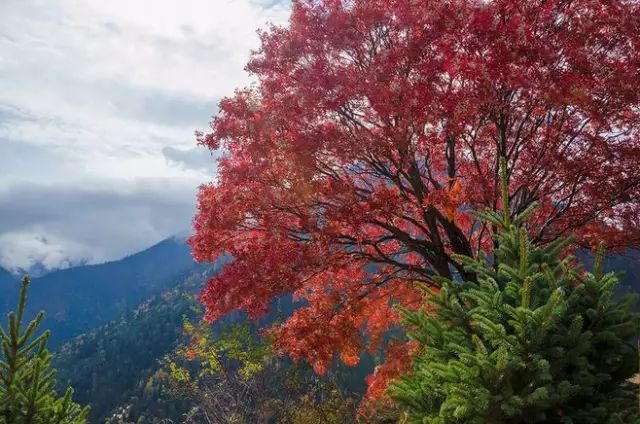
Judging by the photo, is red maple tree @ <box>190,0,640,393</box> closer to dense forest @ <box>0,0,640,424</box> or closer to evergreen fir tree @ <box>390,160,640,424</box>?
dense forest @ <box>0,0,640,424</box>

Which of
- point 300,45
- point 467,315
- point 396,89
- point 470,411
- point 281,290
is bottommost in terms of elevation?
point 470,411

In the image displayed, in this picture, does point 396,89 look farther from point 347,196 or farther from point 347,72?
point 347,196

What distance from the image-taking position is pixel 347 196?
1118 cm

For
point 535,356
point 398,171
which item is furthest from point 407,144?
point 535,356

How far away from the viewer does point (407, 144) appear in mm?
10742

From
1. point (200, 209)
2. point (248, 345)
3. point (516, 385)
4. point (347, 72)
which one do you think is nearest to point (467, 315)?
point (516, 385)

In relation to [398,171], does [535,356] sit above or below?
below

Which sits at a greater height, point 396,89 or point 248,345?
point 396,89

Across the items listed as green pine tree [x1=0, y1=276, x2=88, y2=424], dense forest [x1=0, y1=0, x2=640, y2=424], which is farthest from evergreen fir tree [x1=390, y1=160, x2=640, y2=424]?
green pine tree [x1=0, y1=276, x2=88, y2=424]

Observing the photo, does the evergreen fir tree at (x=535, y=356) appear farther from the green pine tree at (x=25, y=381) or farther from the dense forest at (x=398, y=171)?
the green pine tree at (x=25, y=381)

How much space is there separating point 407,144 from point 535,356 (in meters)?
6.25

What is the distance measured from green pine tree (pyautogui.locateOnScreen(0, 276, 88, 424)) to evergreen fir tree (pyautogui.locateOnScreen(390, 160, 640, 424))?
456 cm

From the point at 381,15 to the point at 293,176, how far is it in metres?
3.88

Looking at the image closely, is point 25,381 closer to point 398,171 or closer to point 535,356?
point 535,356
